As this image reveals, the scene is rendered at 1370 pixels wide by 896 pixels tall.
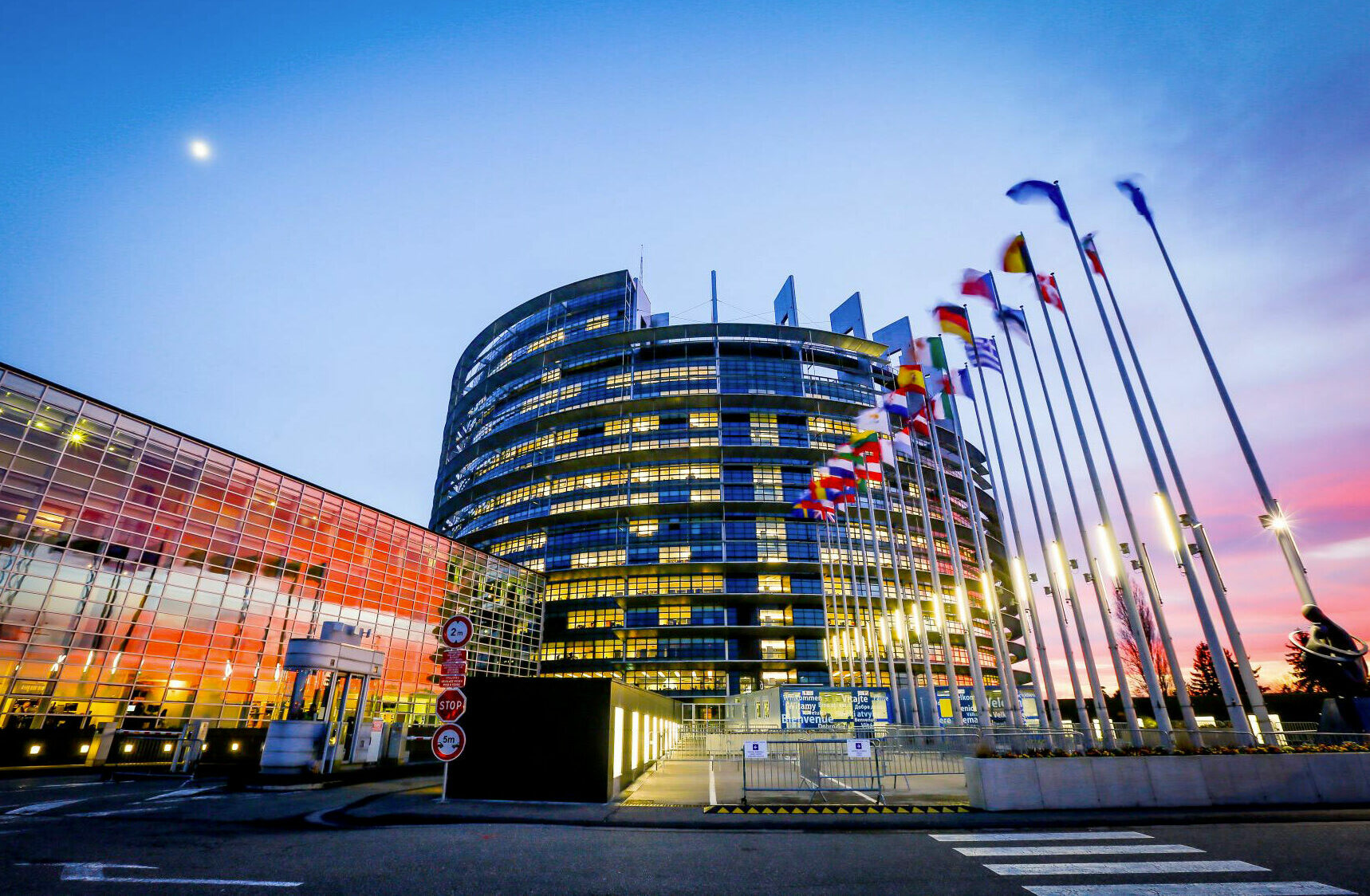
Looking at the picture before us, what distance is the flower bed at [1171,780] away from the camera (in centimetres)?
1240

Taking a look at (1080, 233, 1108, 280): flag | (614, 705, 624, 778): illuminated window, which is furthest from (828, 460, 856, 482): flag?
(614, 705, 624, 778): illuminated window

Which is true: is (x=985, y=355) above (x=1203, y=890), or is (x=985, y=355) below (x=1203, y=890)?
above

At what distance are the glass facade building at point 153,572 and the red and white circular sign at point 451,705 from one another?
22.8 m

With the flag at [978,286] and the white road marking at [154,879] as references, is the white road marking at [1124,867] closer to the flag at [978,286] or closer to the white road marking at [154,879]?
the white road marking at [154,879]

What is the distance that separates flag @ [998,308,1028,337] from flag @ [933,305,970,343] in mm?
1421

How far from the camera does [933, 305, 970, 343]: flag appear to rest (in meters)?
24.6

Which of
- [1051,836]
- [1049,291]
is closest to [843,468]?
[1049,291]

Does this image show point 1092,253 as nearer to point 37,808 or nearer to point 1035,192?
point 1035,192

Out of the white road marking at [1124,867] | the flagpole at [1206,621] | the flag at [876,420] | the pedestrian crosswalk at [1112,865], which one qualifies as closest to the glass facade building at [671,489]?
the flag at [876,420]

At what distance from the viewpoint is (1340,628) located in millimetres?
15289

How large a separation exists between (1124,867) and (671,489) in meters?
57.9

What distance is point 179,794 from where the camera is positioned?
1530 centimetres

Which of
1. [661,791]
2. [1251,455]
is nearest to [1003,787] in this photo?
[661,791]

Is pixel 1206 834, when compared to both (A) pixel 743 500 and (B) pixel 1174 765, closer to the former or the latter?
(B) pixel 1174 765
